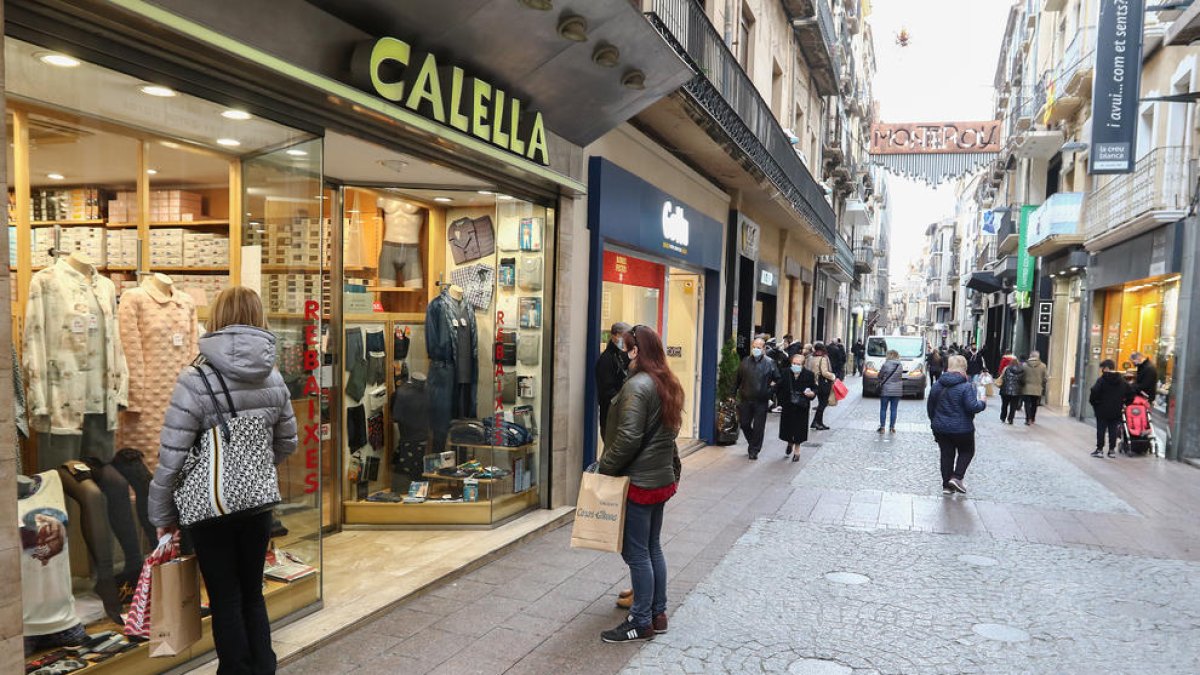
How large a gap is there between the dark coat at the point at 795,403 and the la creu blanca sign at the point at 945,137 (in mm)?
19475

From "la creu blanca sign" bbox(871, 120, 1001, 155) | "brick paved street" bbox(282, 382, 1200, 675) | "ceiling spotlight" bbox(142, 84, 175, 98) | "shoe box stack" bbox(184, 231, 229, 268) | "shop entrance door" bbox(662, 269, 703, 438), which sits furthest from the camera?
"la creu blanca sign" bbox(871, 120, 1001, 155)

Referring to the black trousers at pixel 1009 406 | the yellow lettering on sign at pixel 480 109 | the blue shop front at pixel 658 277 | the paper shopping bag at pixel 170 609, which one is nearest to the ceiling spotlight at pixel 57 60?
the paper shopping bag at pixel 170 609

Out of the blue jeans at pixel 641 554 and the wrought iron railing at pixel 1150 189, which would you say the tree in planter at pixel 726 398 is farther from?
the blue jeans at pixel 641 554

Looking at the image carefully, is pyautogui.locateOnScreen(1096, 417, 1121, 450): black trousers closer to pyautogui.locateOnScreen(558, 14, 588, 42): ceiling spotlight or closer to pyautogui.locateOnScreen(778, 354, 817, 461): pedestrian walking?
pyautogui.locateOnScreen(778, 354, 817, 461): pedestrian walking

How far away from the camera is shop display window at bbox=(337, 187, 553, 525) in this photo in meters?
6.76

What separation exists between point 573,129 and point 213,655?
5129 millimetres

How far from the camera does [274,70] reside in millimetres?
3902

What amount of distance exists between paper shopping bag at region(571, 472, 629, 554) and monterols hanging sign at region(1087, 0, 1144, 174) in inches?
559

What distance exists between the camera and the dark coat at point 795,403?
37.2ft

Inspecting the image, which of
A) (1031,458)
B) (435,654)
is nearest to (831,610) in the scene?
(435,654)

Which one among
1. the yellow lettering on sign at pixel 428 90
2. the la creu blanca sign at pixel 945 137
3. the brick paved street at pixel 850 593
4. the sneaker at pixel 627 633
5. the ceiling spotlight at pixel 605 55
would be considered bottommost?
the brick paved street at pixel 850 593

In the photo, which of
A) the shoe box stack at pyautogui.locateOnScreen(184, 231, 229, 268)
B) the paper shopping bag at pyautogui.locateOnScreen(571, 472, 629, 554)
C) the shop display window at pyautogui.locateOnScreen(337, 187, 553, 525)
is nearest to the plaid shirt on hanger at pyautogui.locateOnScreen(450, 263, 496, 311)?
the shop display window at pyautogui.locateOnScreen(337, 187, 553, 525)

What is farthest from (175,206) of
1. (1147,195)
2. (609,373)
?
(1147,195)

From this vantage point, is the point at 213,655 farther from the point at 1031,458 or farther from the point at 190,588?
the point at 1031,458
